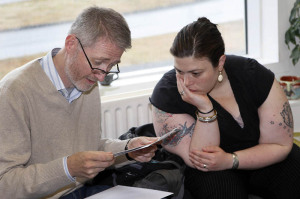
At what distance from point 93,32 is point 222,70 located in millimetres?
713

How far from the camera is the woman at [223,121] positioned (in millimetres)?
1963

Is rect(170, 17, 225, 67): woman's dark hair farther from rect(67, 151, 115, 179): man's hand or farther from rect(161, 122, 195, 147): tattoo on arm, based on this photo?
rect(67, 151, 115, 179): man's hand

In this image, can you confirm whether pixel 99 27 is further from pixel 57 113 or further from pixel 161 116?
pixel 161 116

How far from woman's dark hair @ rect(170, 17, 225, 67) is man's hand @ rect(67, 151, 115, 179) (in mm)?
579

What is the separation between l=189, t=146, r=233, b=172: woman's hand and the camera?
6.45 feet

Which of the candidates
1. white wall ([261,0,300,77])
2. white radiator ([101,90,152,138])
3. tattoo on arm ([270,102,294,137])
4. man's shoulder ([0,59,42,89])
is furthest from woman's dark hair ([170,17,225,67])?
white wall ([261,0,300,77])

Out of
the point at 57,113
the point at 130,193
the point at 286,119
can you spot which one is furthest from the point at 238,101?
the point at 57,113

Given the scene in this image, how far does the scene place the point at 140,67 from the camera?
3.15m

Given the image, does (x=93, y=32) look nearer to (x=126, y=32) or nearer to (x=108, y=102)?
(x=126, y=32)

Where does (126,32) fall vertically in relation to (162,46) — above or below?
above

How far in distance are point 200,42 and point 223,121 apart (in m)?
0.37

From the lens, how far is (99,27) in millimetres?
A: 1659

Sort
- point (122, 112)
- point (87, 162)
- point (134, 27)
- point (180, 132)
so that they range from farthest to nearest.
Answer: point (134, 27)
point (122, 112)
point (180, 132)
point (87, 162)

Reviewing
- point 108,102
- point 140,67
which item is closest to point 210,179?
point 108,102
